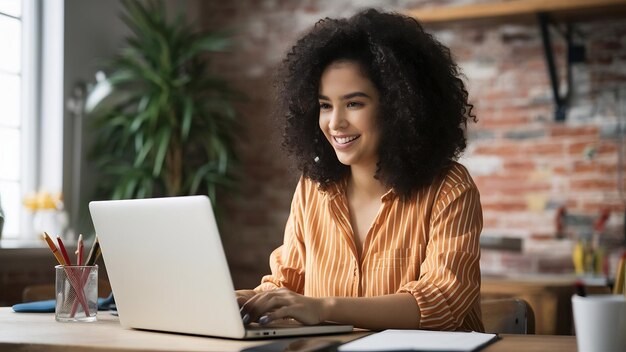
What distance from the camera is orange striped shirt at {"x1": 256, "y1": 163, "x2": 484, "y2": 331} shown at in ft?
6.06

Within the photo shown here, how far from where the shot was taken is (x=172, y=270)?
5.13ft

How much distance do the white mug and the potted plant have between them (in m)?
3.51

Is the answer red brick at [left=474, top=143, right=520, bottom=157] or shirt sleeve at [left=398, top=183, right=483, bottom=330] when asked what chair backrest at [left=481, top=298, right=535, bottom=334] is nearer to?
shirt sleeve at [left=398, top=183, right=483, bottom=330]

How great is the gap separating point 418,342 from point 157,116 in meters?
3.48

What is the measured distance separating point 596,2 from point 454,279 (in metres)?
2.78

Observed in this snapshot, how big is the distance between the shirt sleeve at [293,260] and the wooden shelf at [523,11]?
7.84 ft

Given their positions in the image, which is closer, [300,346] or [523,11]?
[300,346]

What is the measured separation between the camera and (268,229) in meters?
5.37

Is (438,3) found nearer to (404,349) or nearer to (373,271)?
(373,271)

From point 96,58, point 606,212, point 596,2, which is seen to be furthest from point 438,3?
point 96,58

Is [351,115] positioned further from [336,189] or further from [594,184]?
[594,184]

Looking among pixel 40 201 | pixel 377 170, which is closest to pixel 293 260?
pixel 377 170

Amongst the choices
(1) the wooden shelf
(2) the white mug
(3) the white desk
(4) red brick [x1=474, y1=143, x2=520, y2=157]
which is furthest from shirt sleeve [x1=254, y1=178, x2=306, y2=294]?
(4) red brick [x1=474, y1=143, x2=520, y2=157]

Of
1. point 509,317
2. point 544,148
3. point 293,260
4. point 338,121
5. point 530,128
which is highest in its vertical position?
point 530,128
